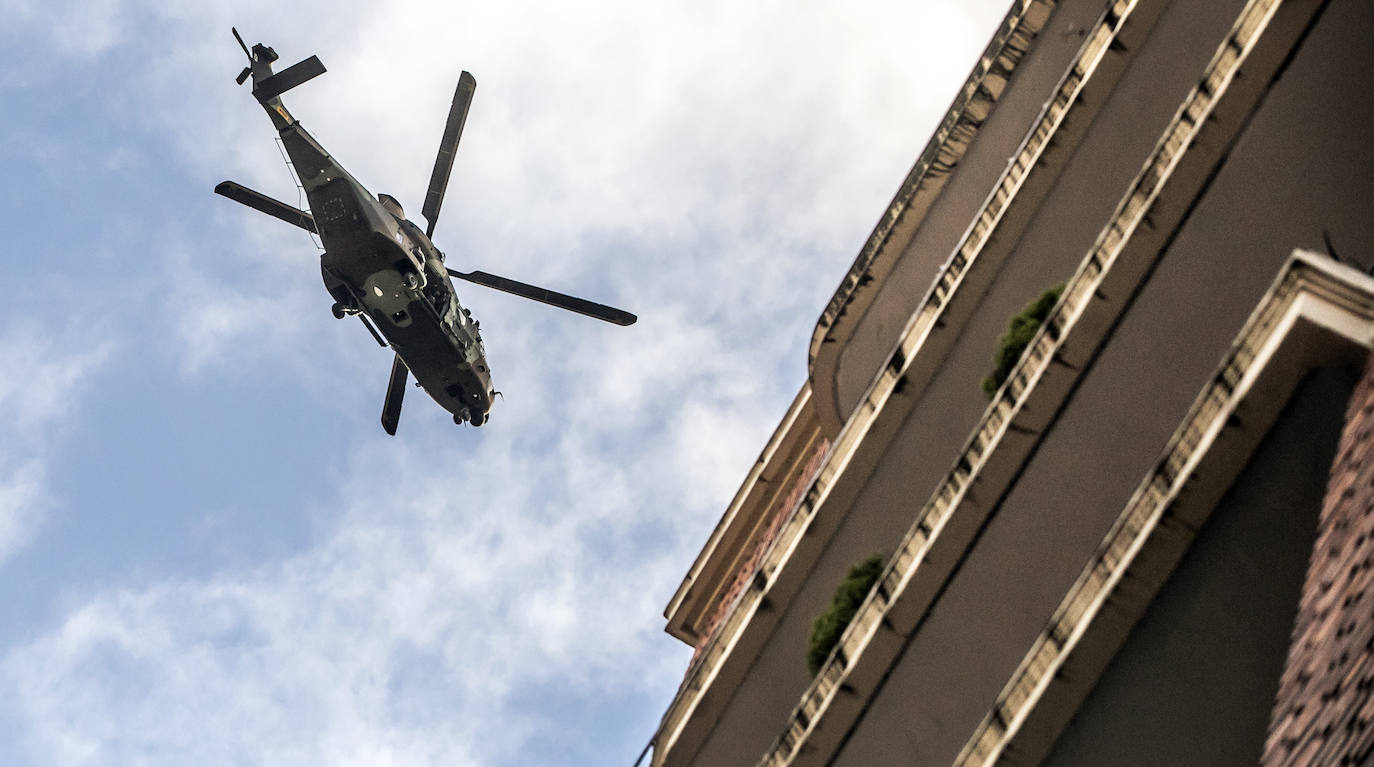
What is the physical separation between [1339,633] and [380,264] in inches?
1127

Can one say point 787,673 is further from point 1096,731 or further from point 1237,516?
point 1237,516

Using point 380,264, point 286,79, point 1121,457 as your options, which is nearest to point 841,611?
point 1121,457

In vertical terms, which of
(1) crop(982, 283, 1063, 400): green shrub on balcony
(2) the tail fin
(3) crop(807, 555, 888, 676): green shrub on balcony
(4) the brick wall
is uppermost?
(2) the tail fin

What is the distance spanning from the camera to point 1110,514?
10.6 metres

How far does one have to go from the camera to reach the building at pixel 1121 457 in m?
8.48

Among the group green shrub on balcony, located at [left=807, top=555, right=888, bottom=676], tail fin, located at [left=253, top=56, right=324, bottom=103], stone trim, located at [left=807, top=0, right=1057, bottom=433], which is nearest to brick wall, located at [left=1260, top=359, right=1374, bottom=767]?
green shrub on balcony, located at [left=807, top=555, right=888, bottom=676]

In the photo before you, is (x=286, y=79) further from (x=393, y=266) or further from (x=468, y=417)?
(x=468, y=417)

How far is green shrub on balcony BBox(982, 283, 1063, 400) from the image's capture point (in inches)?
475

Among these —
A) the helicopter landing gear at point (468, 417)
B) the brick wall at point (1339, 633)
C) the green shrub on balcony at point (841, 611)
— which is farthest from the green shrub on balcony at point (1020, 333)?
the helicopter landing gear at point (468, 417)

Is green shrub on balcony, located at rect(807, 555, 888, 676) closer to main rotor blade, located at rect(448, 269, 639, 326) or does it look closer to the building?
the building

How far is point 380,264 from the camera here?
33500 millimetres

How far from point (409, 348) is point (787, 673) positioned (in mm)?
23558

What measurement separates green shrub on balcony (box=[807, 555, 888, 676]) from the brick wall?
15.8ft

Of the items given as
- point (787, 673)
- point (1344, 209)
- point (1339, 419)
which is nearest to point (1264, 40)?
point (1344, 209)
